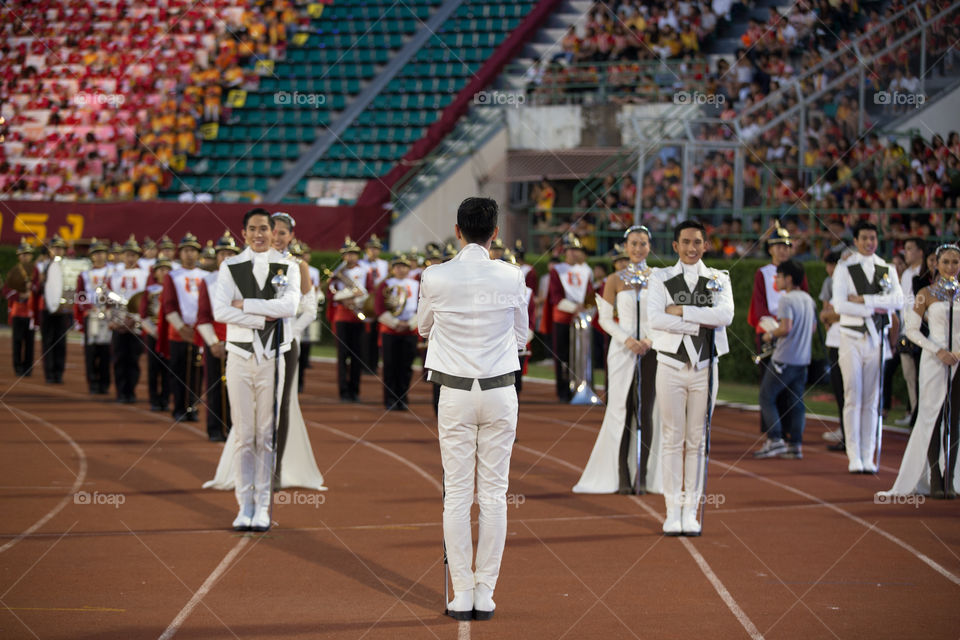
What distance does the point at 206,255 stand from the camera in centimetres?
1333

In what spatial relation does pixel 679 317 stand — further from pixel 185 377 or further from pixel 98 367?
pixel 98 367

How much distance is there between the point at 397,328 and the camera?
51.2ft

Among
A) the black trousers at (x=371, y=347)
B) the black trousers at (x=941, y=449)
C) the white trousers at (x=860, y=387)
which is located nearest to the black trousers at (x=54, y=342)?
the black trousers at (x=371, y=347)

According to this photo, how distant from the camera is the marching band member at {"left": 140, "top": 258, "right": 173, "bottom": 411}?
15180 millimetres

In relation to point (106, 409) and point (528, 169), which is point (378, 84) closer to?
point (528, 169)

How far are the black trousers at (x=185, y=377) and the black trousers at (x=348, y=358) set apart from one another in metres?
2.45

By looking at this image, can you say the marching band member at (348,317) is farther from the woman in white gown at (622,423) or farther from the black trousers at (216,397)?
the woman in white gown at (622,423)

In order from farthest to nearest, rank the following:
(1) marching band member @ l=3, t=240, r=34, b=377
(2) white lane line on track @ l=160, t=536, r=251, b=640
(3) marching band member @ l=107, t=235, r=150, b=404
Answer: (1) marching band member @ l=3, t=240, r=34, b=377, (3) marching band member @ l=107, t=235, r=150, b=404, (2) white lane line on track @ l=160, t=536, r=251, b=640

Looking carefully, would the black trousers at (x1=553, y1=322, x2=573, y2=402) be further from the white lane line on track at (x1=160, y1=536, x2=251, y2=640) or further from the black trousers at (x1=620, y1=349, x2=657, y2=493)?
the white lane line on track at (x1=160, y1=536, x2=251, y2=640)

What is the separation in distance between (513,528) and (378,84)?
24143mm

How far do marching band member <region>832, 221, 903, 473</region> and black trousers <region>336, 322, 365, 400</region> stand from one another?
6992 millimetres

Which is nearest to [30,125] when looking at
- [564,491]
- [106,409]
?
[106,409]

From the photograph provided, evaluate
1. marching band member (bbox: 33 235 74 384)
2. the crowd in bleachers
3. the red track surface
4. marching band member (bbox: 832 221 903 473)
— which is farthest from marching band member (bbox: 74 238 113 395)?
the crowd in bleachers

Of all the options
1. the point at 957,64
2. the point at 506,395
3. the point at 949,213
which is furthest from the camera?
the point at 957,64
